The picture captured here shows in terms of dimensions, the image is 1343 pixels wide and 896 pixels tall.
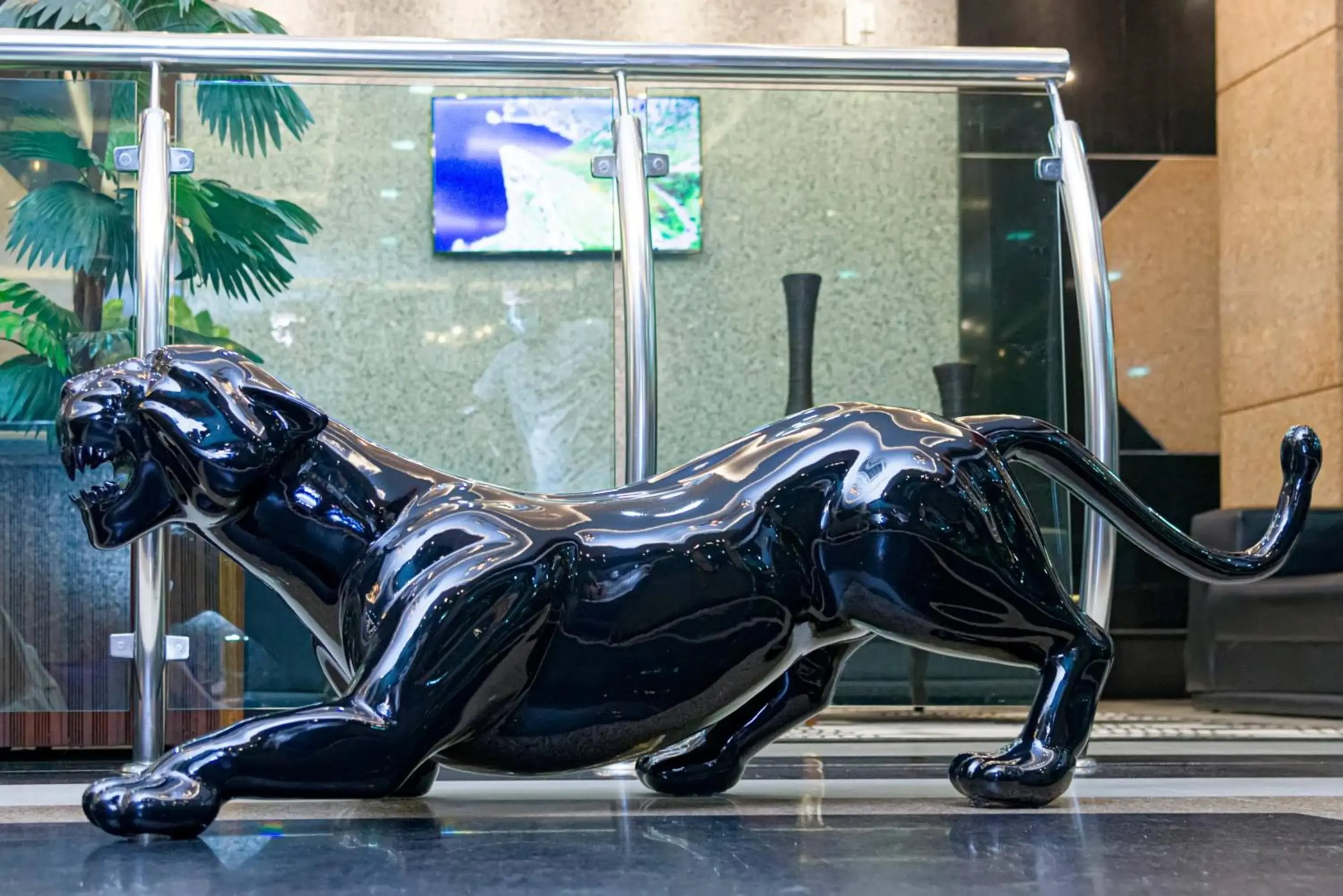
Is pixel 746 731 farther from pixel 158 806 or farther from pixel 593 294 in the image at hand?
pixel 593 294

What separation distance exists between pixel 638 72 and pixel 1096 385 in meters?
0.90

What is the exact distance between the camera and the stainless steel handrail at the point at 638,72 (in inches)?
89.0

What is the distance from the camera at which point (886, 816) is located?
1321mm

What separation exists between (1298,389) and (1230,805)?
5.13 meters

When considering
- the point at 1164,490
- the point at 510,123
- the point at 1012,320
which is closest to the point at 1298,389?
the point at 1164,490

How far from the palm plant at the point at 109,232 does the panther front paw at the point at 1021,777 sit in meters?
1.43

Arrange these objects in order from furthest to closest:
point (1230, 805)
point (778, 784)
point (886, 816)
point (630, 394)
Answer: point (630, 394) < point (778, 784) < point (1230, 805) < point (886, 816)

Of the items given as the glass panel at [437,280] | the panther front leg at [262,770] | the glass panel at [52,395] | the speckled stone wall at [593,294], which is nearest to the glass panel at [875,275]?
the speckled stone wall at [593,294]

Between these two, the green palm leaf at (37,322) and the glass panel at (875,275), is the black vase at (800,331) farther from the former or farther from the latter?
the green palm leaf at (37,322)

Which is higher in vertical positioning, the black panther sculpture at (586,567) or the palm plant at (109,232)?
the palm plant at (109,232)

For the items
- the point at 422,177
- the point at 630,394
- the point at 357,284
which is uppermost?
the point at 422,177

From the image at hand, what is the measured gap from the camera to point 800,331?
2.46 metres

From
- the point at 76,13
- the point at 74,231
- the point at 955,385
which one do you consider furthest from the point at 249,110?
the point at 76,13

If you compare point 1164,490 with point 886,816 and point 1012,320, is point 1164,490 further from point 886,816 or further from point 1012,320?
point 886,816
